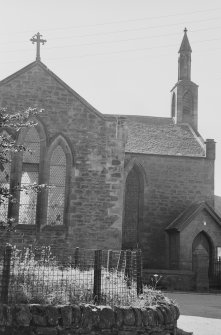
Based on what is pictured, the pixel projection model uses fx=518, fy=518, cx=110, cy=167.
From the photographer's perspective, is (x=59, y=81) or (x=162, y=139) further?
(x=162, y=139)

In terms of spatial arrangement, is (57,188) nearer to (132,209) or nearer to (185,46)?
(132,209)

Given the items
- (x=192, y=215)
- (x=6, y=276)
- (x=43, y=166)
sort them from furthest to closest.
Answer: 1. (x=192, y=215)
2. (x=43, y=166)
3. (x=6, y=276)

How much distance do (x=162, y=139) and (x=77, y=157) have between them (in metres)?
12.9

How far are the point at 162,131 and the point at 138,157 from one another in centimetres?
343

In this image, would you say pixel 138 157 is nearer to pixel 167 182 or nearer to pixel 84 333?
pixel 167 182

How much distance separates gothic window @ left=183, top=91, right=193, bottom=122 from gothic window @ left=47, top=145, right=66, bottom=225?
16805mm

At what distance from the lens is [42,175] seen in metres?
19.8

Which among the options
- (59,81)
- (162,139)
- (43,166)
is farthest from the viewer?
(162,139)

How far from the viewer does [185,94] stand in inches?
1400

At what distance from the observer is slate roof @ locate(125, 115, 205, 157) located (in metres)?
30.9

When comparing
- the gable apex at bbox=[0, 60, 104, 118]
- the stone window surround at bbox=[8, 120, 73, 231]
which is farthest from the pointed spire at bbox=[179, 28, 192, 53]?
the stone window surround at bbox=[8, 120, 73, 231]

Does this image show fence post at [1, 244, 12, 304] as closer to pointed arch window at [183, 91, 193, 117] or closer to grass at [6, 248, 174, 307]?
grass at [6, 248, 174, 307]

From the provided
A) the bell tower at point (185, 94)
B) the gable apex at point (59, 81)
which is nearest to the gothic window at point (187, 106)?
the bell tower at point (185, 94)

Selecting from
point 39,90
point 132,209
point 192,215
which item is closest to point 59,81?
point 39,90
